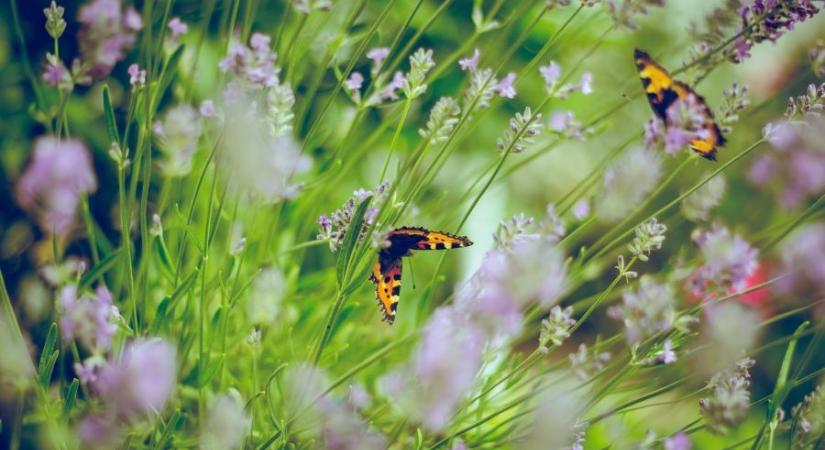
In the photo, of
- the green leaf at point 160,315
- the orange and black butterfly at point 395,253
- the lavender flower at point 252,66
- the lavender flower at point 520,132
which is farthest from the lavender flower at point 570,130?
the green leaf at point 160,315

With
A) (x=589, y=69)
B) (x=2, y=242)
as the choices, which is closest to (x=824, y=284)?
(x=2, y=242)

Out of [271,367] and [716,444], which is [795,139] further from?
[716,444]

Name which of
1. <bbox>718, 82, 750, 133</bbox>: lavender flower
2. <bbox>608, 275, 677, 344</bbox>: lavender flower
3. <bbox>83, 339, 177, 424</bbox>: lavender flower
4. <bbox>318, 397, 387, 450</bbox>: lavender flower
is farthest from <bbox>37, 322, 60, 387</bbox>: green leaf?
<bbox>718, 82, 750, 133</bbox>: lavender flower

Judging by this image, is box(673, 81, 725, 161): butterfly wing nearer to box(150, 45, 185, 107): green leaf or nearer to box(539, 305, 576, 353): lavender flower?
box(539, 305, 576, 353): lavender flower

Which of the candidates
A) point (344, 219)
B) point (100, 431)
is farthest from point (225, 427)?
point (344, 219)

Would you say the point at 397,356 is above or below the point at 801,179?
below

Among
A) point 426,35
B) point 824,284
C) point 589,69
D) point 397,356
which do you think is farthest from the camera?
point 589,69

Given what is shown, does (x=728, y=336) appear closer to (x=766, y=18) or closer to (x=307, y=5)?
(x=766, y=18)

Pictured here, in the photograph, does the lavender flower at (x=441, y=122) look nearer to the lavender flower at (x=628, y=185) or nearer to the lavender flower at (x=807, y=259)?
the lavender flower at (x=628, y=185)
